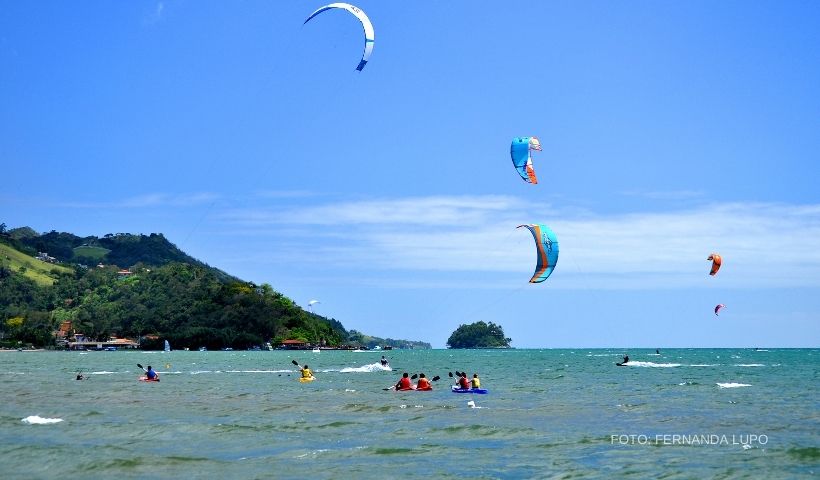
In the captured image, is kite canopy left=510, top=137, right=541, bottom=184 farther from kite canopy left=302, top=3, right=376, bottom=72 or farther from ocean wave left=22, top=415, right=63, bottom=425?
ocean wave left=22, top=415, right=63, bottom=425

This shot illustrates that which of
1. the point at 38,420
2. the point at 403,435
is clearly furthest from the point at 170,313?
the point at 403,435

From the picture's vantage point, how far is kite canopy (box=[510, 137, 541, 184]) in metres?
34.3

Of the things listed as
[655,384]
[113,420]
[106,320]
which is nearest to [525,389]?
[655,384]

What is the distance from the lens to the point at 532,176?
113 ft

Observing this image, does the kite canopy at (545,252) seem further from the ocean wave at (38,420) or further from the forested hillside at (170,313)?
the forested hillside at (170,313)

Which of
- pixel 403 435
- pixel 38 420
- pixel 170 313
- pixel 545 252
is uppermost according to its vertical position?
pixel 170 313

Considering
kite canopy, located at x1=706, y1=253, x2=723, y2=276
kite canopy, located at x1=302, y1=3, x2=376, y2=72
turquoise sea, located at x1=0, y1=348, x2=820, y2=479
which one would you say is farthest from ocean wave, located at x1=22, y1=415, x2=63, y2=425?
kite canopy, located at x1=706, y1=253, x2=723, y2=276

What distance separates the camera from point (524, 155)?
34406 millimetres

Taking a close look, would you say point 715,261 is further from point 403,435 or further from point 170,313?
point 170,313

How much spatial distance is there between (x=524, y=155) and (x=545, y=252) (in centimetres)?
390

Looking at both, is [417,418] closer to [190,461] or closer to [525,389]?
[190,461]

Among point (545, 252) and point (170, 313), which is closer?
point (545, 252)

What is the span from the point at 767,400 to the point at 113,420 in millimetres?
22579

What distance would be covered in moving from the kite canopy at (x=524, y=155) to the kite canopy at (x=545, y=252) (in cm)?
223
